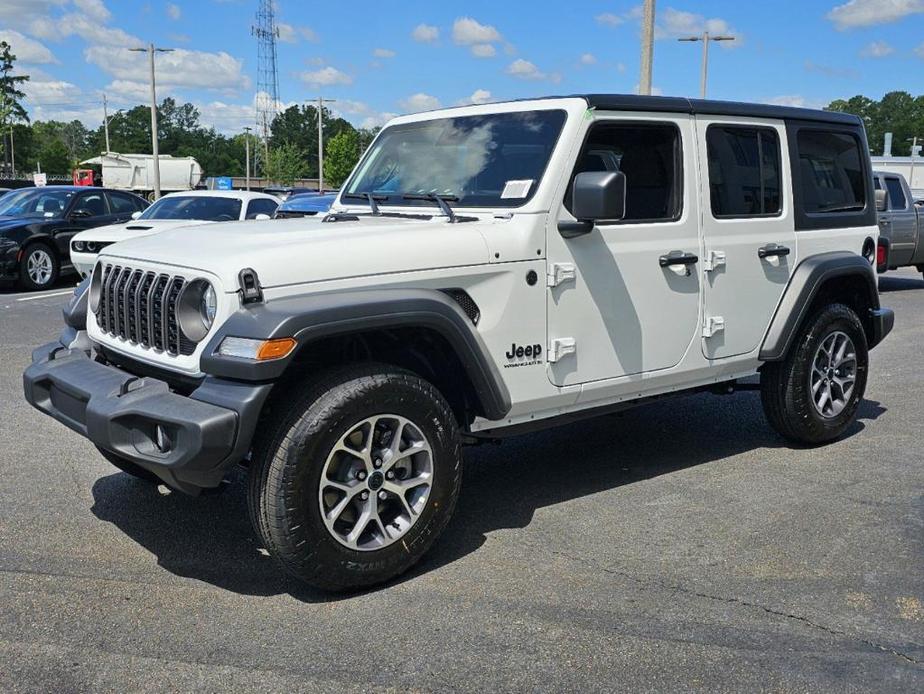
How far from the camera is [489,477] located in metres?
5.41

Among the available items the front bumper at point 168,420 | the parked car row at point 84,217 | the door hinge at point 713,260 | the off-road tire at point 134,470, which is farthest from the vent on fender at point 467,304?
the parked car row at point 84,217

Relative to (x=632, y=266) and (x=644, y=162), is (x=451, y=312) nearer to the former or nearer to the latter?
(x=632, y=266)

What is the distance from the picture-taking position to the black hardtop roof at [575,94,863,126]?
4.63 meters

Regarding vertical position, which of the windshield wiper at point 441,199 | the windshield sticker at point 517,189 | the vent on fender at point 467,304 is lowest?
the vent on fender at point 467,304

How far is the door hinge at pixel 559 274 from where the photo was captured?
4.34 meters

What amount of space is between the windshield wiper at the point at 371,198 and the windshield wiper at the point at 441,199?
16 cm

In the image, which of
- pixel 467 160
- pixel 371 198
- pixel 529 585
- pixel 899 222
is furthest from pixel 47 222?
pixel 899 222

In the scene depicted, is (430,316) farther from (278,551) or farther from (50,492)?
(50,492)

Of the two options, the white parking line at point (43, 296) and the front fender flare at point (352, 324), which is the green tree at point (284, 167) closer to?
the white parking line at point (43, 296)

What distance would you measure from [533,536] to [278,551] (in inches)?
53.8

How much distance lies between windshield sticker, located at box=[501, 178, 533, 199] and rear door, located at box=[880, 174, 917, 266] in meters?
12.0

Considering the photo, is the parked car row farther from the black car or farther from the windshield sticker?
the windshield sticker

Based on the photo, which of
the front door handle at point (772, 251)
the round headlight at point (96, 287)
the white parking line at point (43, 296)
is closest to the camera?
the round headlight at point (96, 287)

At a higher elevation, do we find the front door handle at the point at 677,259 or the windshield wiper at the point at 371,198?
the windshield wiper at the point at 371,198
